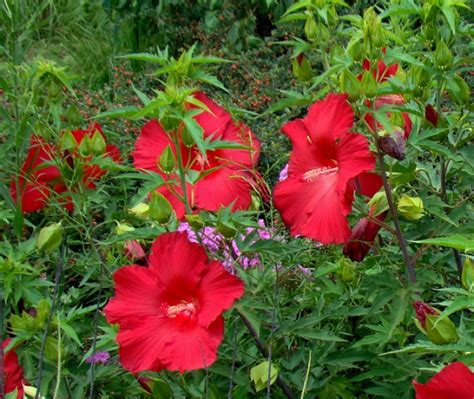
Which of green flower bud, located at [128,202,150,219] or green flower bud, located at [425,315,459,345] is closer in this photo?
green flower bud, located at [425,315,459,345]

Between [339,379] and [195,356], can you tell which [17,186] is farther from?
[339,379]

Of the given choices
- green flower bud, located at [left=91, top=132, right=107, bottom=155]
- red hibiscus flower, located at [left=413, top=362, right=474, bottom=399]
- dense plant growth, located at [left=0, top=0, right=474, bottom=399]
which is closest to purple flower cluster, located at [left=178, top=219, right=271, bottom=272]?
dense plant growth, located at [left=0, top=0, right=474, bottom=399]

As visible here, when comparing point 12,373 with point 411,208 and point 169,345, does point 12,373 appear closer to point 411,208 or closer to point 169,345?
point 169,345

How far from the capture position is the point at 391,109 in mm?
1446

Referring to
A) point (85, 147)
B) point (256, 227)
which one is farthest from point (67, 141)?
point (256, 227)

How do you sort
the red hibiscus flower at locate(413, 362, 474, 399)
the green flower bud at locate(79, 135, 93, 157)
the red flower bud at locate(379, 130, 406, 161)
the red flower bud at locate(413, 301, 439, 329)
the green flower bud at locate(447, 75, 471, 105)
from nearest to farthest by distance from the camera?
the red hibiscus flower at locate(413, 362, 474, 399), the red flower bud at locate(413, 301, 439, 329), the red flower bud at locate(379, 130, 406, 161), the green flower bud at locate(447, 75, 471, 105), the green flower bud at locate(79, 135, 93, 157)

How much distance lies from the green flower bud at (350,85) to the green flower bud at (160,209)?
0.96ft

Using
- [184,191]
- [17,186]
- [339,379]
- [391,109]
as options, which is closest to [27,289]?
[17,186]

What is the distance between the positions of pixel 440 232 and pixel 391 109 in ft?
0.78

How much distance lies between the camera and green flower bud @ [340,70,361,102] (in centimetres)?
141

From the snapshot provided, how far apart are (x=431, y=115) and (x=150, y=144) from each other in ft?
1.43

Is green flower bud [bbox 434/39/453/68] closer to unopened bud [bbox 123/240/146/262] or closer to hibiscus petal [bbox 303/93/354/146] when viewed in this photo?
hibiscus petal [bbox 303/93/354/146]

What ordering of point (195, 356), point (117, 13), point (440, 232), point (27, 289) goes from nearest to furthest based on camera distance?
point (195, 356)
point (440, 232)
point (27, 289)
point (117, 13)

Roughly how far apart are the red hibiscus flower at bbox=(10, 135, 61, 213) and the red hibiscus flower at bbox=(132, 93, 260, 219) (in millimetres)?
163
